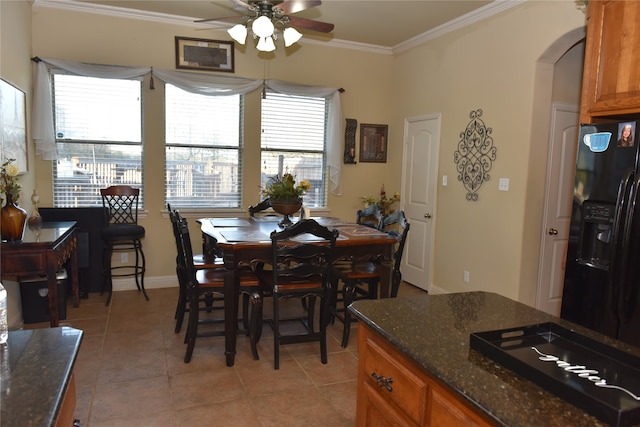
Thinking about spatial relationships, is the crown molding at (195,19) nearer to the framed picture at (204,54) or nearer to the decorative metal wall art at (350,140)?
the framed picture at (204,54)

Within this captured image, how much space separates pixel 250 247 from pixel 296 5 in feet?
5.68

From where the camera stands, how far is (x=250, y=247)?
3076 millimetres

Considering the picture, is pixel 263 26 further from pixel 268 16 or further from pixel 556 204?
pixel 556 204

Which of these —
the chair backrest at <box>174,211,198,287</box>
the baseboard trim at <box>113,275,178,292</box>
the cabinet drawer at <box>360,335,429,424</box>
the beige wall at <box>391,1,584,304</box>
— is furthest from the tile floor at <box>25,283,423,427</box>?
the beige wall at <box>391,1,584,304</box>

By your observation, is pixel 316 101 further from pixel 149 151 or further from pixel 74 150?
pixel 74 150

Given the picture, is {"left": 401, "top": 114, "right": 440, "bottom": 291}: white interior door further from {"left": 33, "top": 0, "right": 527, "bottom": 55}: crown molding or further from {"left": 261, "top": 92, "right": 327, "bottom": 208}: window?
{"left": 261, "top": 92, "right": 327, "bottom": 208}: window

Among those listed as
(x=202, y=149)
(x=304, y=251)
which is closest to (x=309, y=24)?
(x=304, y=251)

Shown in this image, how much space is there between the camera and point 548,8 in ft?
11.8

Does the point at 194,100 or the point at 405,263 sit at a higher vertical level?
the point at 194,100

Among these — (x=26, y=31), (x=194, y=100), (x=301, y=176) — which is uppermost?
(x=26, y=31)

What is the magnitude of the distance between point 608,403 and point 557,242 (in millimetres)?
3601

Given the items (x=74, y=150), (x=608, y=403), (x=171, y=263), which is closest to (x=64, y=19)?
(x=74, y=150)

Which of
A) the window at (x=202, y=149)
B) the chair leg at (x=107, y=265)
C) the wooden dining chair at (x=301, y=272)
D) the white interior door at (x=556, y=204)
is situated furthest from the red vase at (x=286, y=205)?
the white interior door at (x=556, y=204)

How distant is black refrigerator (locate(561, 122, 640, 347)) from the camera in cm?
218
